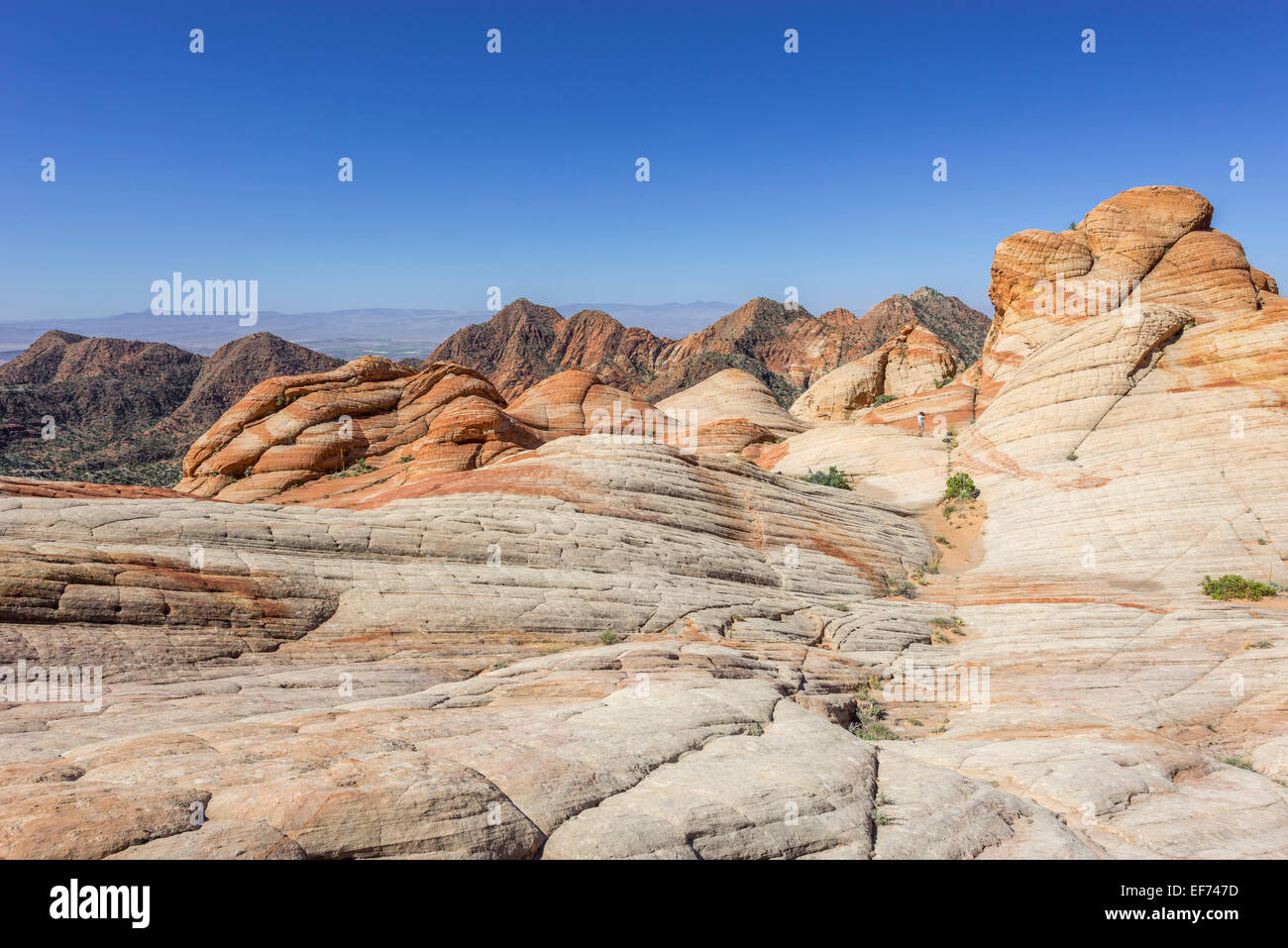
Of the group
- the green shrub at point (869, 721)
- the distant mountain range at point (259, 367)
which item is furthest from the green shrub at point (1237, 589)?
the distant mountain range at point (259, 367)

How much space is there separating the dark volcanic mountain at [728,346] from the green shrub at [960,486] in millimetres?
93945

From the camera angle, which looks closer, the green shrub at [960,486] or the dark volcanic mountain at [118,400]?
the green shrub at [960,486]

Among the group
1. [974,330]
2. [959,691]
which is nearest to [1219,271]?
[959,691]

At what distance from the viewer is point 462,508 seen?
2381 centimetres

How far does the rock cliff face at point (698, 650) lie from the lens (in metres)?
7.96

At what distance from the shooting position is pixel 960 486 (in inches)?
1580

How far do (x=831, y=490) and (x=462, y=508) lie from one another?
21134mm

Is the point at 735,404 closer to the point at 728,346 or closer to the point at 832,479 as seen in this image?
the point at 832,479

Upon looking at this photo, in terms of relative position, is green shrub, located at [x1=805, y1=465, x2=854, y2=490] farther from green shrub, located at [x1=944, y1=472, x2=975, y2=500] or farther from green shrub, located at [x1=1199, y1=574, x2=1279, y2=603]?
green shrub, located at [x1=1199, y1=574, x2=1279, y2=603]

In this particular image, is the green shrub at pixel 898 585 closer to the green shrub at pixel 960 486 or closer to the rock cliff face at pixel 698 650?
the rock cliff face at pixel 698 650

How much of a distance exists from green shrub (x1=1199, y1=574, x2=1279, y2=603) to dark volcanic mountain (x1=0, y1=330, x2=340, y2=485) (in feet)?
293

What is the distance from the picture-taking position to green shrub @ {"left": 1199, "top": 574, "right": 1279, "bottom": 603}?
23.7 m

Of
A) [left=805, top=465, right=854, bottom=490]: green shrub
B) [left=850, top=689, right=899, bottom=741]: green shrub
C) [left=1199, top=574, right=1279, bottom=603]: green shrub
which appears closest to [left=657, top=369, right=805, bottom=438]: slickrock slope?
[left=805, top=465, right=854, bottom=490]: green shrub
